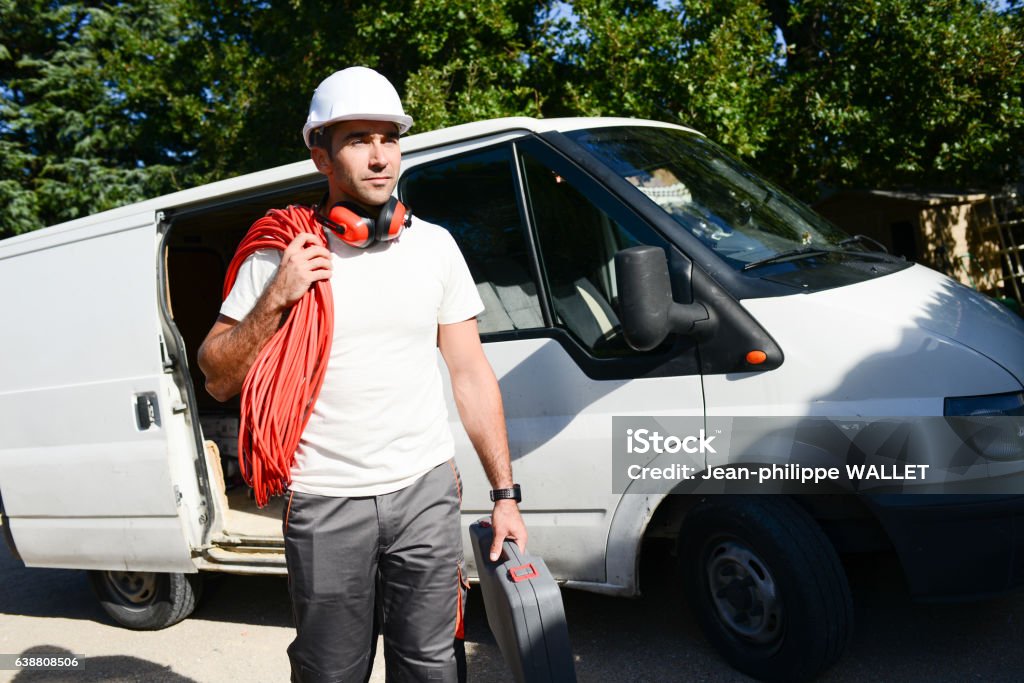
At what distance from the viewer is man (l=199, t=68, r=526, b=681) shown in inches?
98.6

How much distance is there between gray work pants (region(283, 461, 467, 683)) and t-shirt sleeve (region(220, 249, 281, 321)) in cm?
52

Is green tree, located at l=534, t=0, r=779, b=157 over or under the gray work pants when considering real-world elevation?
over

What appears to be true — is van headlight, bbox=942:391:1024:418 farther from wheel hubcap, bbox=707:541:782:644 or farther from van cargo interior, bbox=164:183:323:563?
van cargo interior, bbox=164:183:323:563

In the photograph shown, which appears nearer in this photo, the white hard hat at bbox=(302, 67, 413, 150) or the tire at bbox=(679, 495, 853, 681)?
the white hard hat at bbox=(302, 67, 413, 150)

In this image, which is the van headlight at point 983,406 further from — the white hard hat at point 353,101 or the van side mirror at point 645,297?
the white hard hat at point 353,101

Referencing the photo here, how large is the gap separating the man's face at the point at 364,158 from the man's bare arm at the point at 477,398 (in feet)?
1.55

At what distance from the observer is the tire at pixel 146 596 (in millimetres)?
5184

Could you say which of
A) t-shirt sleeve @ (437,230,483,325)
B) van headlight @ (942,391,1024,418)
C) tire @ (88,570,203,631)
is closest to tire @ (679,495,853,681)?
van headlight @ (942,391,1024,418)

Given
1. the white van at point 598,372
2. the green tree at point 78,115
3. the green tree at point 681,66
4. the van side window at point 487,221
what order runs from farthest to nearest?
the green tree at point 78,115 < the green tree at point 681,66 < the van side window at point 487,221 < the white van at point 598,372

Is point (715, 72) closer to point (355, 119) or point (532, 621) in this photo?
point (355, 119)

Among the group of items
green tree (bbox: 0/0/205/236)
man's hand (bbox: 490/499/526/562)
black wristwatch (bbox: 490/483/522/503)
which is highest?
green tree (bbox: 0/0/205/236)

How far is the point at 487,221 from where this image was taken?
4.14 metres

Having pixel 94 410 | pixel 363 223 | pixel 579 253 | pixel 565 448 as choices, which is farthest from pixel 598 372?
pixel 94 410

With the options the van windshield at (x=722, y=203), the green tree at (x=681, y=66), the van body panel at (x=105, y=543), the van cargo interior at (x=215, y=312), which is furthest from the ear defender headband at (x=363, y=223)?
the green tree at (x=681, y=66)
